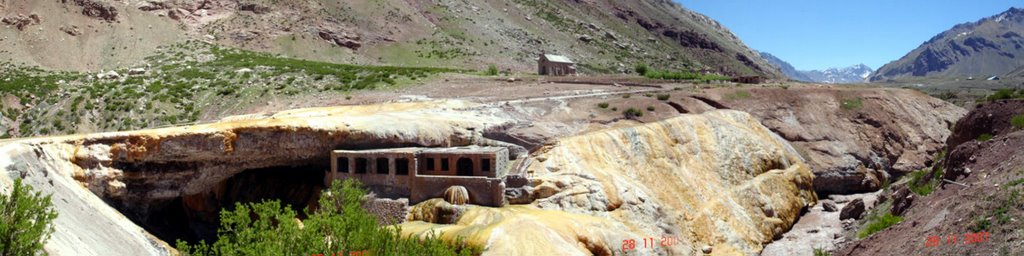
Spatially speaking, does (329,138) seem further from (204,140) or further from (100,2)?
(100,2)

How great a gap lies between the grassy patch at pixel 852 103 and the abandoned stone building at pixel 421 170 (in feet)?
117

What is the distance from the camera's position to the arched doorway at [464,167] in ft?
113

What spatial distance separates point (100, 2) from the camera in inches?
3182

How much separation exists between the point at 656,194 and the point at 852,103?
30696 mm

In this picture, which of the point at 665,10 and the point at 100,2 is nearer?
the point at 100,2

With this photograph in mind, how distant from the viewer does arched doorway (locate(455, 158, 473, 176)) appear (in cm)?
3448

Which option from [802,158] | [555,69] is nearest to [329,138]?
[802,158]

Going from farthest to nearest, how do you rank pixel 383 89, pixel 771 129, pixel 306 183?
pixel 383 89
pixel 771 129
pixel 306 183

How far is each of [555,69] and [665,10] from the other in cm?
10650

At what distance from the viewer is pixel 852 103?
5909 centimetres

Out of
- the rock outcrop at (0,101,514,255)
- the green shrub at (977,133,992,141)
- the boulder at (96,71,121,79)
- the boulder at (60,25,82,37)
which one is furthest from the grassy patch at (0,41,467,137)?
the green shrub at (977,133,992,141)

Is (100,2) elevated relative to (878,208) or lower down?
elevated

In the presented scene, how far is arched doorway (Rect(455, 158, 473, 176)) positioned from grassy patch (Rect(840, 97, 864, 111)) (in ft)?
122
